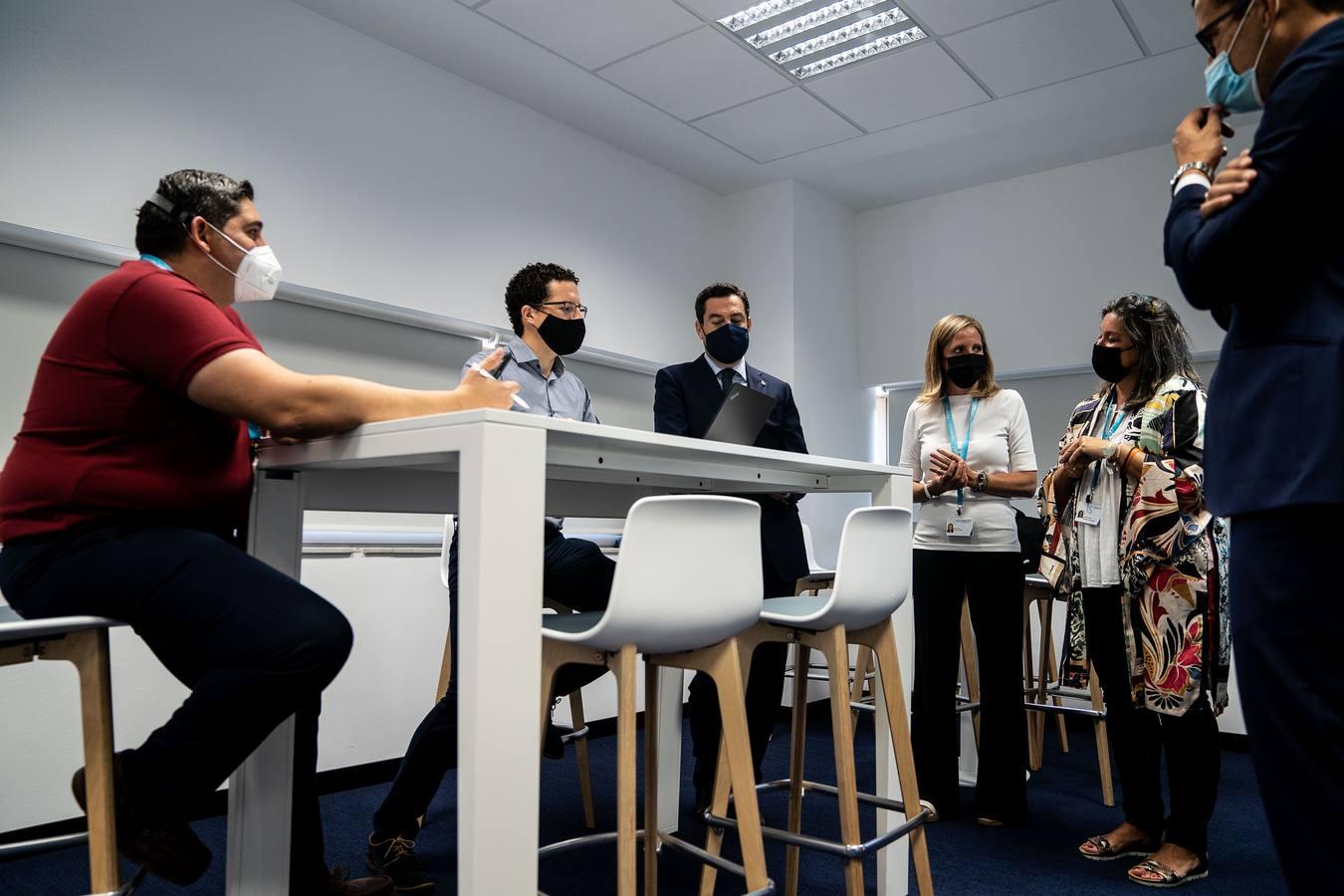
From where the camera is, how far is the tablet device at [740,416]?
1933 mm

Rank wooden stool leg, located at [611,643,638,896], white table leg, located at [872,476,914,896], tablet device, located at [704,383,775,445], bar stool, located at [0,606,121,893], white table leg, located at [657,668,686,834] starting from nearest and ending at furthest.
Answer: bar stool, located at [0,606,121,893], wooden stool leg, located at [611,643,638,896], tablet device, located at [704,383,775,445], white table leg, located at [872,476,914,896], white table leg, located at [657,668,686,834]

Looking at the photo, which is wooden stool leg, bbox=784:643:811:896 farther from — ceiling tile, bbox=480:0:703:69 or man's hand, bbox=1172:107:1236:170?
ceiling tile, bbox=480:0:703:69

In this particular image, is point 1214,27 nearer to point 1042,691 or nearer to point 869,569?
point 869,569

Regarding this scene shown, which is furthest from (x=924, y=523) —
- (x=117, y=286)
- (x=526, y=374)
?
(x=117, y=286)

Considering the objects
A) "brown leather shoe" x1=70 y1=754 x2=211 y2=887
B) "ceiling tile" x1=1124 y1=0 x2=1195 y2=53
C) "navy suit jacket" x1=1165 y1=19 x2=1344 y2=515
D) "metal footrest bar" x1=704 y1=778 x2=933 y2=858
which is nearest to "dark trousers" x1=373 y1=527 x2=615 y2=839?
"metal footrest bar" x1=704 y1=778 x2=933 y2=858

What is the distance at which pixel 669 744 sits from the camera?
8.36 ft

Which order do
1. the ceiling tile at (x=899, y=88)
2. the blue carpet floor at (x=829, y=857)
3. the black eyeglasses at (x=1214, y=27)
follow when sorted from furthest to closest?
1. the ceiling tile at (x=899, y=88)
2. the blue carpet floor at (x=829, y=857)
3. the black eyeglasses at (x=1214, y=27)

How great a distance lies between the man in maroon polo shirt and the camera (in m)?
1.32

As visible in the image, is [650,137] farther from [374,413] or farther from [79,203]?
[374,413]

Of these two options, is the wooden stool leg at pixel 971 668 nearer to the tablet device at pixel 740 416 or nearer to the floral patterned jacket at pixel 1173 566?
the floral patterned jacket at pixel 1173 566

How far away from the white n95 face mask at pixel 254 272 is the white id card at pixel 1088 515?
6.71ft

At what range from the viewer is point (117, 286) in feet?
4.66

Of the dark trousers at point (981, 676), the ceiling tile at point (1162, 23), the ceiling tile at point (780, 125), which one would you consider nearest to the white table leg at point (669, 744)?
the dark trousers at point (981, 676)

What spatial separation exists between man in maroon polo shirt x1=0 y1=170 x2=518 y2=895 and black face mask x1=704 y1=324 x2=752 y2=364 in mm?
1432
